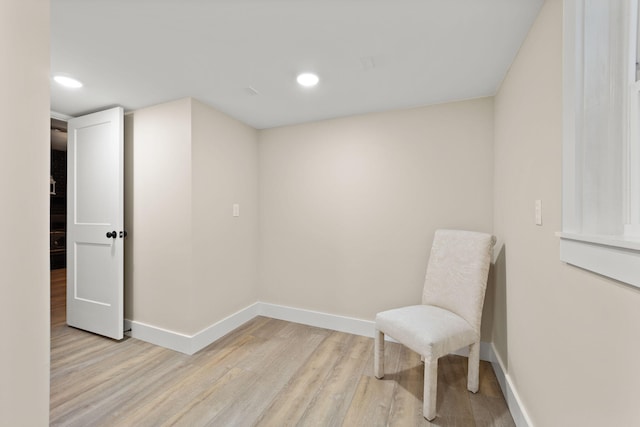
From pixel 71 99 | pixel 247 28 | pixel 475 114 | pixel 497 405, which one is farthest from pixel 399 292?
pixel 71 99

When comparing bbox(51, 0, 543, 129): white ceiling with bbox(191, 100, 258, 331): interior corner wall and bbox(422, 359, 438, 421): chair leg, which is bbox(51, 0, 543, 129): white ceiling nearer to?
bbox(191, 100, 258, 331): interior corner wall

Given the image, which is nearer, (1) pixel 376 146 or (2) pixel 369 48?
(2) pixel 369 48

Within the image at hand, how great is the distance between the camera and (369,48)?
59.2 inches

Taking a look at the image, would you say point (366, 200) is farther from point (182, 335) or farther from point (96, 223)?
point (96, 223)

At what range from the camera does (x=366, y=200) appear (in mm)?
2508

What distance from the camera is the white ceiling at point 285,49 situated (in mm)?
1222

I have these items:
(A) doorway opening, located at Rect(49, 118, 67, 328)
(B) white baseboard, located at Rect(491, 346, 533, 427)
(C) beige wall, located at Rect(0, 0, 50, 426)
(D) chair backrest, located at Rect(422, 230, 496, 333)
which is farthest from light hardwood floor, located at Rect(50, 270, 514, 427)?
(A) doorway opening, located at Rect(49, 118, 67, 328)

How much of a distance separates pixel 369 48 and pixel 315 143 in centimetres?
128

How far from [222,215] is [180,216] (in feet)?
1.28

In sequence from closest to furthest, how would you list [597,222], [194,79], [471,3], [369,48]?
[597,222]
[471,3]
[369,48]
[194,79]

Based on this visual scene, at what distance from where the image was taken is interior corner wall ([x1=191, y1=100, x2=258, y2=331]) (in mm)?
2260

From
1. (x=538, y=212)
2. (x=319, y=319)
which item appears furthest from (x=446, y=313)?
(x=319, y=319)

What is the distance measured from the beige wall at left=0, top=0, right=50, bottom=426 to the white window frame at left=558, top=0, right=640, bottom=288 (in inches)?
66.6

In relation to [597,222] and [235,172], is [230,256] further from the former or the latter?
[597,222]
